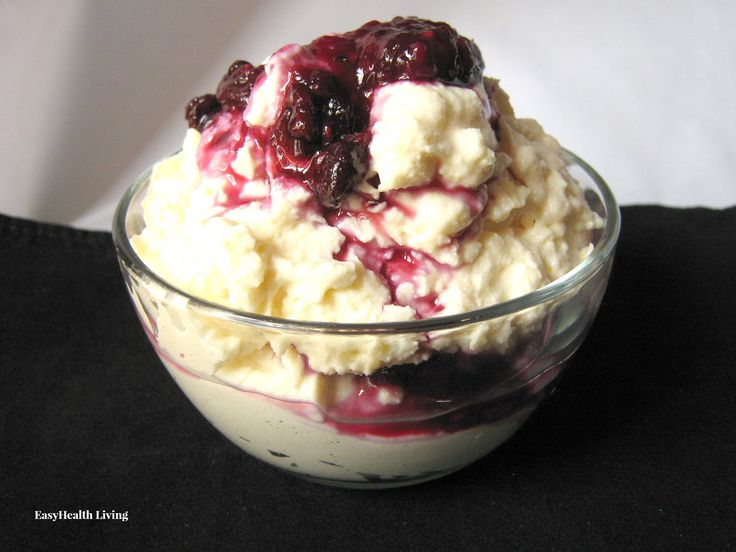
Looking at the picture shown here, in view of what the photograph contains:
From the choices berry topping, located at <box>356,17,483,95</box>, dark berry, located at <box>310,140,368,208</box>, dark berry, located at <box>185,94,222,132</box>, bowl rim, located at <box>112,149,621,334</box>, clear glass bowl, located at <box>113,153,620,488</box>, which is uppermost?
berry topping, located at <box>356,17,483,95</box>

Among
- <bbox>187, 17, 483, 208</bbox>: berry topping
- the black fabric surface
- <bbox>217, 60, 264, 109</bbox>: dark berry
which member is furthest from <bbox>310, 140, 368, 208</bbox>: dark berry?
the black fabric surface

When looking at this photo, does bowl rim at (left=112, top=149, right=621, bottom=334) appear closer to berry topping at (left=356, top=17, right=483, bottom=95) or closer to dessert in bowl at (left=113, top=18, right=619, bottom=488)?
dessert in bowl at (left=113, top=18, right=619, bottom=488)

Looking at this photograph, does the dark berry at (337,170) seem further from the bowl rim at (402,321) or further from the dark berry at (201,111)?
the dark berry at (201,111)

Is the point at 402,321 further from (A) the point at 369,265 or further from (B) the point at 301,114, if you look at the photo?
(B) the point at 301,114

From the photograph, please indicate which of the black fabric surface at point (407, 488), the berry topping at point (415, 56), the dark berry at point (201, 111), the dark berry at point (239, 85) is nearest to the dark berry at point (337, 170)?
the berry topping at point (415, 56)

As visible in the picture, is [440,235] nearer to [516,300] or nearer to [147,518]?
[516,300]

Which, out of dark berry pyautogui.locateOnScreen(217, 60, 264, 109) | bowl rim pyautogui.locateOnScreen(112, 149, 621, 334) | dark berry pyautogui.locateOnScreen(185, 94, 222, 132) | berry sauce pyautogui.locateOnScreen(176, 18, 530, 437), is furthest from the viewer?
dark berry pyautogui.locateOnScreen(185, 94, 222, 132)

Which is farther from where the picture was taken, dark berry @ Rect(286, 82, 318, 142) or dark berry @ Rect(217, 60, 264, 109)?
dark berry @ Rect(217, 60, 264, 109)

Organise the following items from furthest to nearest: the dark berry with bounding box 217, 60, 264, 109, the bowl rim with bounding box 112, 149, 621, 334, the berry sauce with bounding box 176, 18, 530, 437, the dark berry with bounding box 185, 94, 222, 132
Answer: the dark berry with bounding box 185, 94, 222, 132
the dark berry with bounding box 217, 60, 264, 109
the berry sauce with bounding box 176, 18, 530, 437
the bowl rim with bounding box 112, 149, 621, 334

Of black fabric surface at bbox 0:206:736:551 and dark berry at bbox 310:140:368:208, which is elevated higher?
dark berry at bbox 310:140:368:208

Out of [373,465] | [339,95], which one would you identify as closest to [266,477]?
[373,465]
